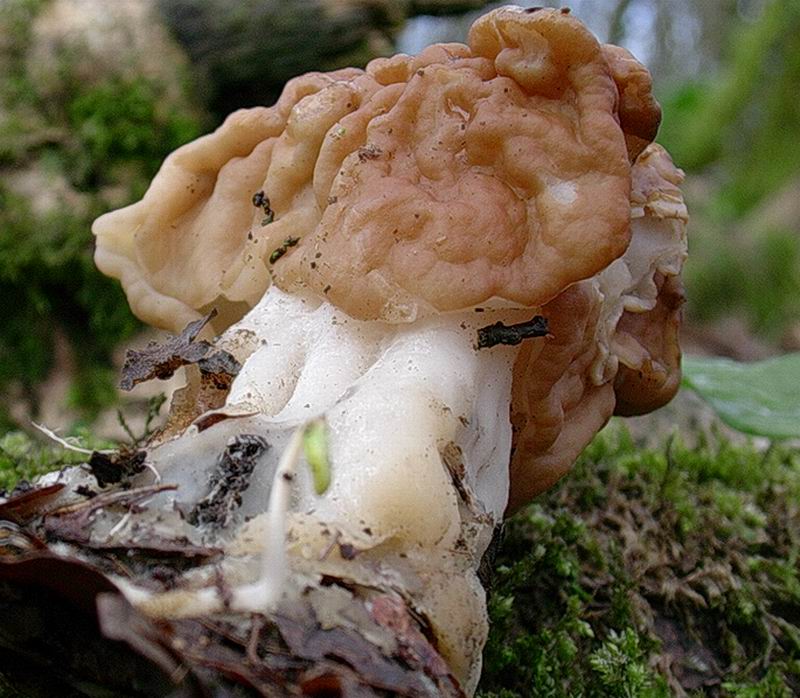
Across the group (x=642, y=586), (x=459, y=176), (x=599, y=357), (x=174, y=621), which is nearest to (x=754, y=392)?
(x=642, y=586)

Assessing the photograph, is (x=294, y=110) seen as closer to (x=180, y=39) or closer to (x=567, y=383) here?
(x=567, y=383)

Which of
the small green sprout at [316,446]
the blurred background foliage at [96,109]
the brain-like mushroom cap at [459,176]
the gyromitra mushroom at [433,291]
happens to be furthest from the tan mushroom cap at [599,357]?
the blurred background foliage at [96,109]

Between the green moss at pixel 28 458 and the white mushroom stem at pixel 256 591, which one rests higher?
the white mushroom stem at pixel 256 591

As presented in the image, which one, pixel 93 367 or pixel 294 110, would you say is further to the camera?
pixel 93 367

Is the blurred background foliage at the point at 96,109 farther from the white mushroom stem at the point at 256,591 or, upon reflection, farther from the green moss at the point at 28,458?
the white mushroom stem at the point at 256,591

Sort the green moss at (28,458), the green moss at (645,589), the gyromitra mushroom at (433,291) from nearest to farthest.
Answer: the gyromitra mushroom at (433,291)
the green moss at (645,589)
the green moss at (28,458)

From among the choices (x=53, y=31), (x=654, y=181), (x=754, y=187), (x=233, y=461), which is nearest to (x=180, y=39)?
(x=53, y=31)
